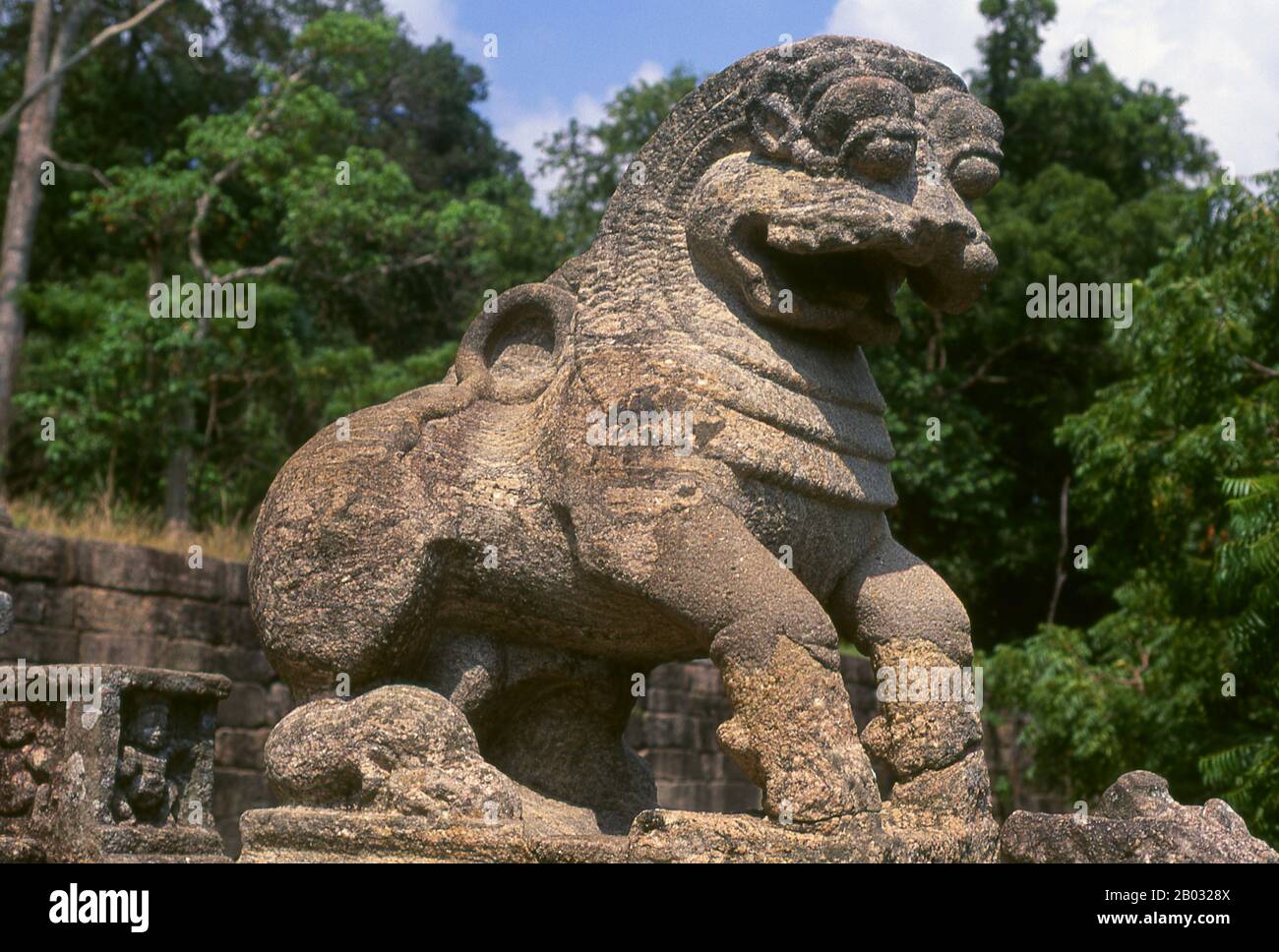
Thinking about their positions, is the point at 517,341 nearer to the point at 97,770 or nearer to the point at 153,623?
the point at 97,770

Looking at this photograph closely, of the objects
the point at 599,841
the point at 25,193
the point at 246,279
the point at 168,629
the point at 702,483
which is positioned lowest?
the point at 599,841

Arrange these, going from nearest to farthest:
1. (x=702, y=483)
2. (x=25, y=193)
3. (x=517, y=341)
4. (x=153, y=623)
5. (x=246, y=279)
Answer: (x=702, y=483) → (x=517, y=341) → (x=153, y=623) → (x=25, y=193) → (x=246, y=279)

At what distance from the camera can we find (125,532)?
35.6 feet

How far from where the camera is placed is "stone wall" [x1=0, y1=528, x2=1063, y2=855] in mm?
8812

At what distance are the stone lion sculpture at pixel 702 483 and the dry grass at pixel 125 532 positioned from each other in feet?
23.1

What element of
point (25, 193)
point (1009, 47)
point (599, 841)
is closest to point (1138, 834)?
point (599, 841)

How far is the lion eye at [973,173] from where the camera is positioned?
3254 millimetres

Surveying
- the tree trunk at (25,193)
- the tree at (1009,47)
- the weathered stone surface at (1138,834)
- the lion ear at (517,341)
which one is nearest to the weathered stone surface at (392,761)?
the lion ear at (517,341)

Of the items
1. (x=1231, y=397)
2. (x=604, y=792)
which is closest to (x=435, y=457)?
(x=604, y=792)

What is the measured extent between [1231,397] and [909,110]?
5320 millimetres

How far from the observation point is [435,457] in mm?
3338

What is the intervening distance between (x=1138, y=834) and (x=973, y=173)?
4.62ft

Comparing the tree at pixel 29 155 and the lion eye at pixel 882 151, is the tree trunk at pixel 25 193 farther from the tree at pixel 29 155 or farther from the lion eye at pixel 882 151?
the lion eye at pixel 882 151

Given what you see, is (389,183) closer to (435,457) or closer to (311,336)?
(311,336)
